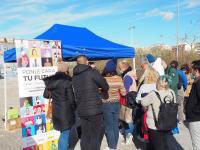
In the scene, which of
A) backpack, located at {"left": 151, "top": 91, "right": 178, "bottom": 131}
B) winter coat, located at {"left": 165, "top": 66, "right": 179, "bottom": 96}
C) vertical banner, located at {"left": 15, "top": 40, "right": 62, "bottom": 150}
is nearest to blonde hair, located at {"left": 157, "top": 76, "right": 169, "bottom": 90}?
backpack, located at {"left": 151, "top": 91, "right": 178, "bottom": 131}

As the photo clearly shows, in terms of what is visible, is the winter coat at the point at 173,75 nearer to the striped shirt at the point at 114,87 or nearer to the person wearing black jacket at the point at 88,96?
the striped shirt at the point at 114,87

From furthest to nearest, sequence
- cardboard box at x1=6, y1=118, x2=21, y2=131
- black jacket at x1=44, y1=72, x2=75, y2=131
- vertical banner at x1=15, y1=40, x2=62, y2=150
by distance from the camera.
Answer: cardboard box at x1=6, y1=118, x2=21, y2=131, vertical banner at x1=15, y1=40, x2=62, y2=150, black jacket at x1=44, y1=72, x2=75, y2=131

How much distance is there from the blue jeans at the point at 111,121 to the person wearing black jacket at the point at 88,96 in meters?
0.68

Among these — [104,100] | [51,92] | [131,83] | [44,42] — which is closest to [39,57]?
[44,42]

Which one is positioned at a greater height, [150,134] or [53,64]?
[53,64]

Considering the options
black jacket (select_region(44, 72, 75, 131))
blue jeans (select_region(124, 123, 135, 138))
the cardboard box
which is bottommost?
the cardboard box

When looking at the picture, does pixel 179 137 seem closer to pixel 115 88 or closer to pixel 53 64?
pixel 115 88

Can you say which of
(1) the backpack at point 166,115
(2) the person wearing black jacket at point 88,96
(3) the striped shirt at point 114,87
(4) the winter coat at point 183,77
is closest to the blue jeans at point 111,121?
(3) the striped shirt at point 114,87

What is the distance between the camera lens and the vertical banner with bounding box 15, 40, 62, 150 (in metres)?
6.07

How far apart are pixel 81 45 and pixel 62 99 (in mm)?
2653

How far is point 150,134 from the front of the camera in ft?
16.8

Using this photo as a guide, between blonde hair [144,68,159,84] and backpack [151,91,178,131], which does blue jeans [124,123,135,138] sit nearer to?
blonde hair [144,68,159,84]

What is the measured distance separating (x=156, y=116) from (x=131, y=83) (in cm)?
208

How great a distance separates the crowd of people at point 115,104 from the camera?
488 centimetres
